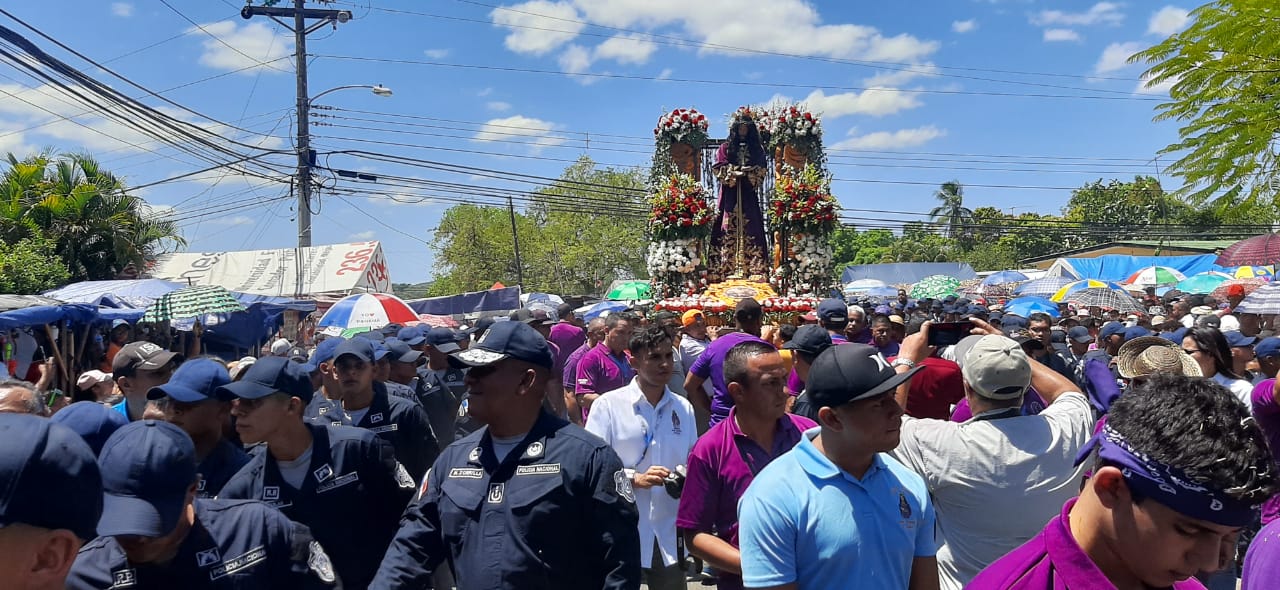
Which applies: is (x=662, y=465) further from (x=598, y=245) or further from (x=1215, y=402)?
(x=598, y=245)

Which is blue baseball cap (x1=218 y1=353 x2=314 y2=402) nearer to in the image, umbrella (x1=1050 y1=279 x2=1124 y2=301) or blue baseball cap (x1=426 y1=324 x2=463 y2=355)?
blue baseball cap (x1=426 y1=324 x2=463 y2=355)

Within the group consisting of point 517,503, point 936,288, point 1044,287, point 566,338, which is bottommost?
point 1044,287

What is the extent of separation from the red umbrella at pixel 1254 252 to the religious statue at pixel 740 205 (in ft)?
30.7

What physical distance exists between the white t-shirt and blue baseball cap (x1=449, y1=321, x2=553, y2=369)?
1622 mm

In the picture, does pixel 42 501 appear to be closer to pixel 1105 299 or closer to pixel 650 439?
pixel 650 439

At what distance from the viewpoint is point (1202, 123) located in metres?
8.70

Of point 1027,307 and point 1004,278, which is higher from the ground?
point 1027,307

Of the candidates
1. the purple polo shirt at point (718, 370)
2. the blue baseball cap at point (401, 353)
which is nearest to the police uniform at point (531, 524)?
the purple polo shirt at point (718, 370)

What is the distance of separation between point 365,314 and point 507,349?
38.4ft

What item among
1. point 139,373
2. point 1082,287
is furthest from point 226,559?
point 1082,287

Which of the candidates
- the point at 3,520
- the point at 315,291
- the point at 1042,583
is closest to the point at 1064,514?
the point at 1042,583

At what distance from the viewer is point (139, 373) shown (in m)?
5.39

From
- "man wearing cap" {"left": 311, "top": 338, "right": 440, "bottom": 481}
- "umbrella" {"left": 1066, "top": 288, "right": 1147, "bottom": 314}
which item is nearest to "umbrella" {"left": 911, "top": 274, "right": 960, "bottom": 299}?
"umbrella" {"left": 1066, "top": 288, "right": 1147, "bottom": 314}

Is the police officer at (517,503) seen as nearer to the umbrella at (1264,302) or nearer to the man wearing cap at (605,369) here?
the man wearing cap at (605,369)
